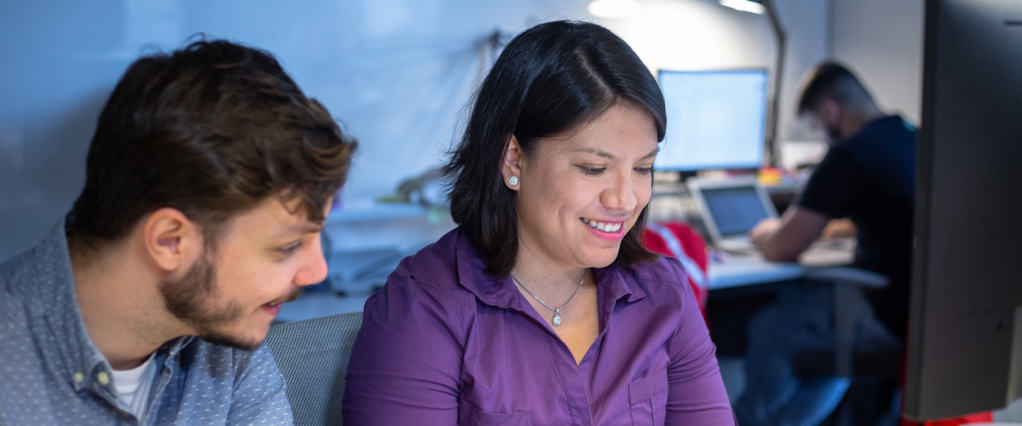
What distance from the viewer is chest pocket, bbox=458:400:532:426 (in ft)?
3.20

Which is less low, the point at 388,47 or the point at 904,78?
the point at 388,47

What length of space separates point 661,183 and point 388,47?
113 centimetres

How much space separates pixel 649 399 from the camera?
1.07 m

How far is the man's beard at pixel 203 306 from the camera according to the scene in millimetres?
720

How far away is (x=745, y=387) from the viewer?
8.66ft

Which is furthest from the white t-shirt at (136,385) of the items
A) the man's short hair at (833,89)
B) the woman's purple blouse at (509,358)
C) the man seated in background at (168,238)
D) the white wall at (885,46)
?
the white wall at (885,46)

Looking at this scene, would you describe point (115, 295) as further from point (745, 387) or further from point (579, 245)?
point (745, 387)

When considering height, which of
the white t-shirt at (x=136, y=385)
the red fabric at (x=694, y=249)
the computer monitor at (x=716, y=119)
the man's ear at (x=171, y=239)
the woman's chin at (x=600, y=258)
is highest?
the man's ear at (x=171, y=239)

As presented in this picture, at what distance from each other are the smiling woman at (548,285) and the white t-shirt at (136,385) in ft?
0.81

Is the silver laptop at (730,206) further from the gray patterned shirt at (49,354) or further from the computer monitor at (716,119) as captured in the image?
the gray patterned shirt at (49,354)

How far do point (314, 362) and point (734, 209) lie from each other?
6.60ft

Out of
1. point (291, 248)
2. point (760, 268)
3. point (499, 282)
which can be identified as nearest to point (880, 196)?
point (760, 268)

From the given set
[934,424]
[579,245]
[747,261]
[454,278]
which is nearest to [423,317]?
[454,278]

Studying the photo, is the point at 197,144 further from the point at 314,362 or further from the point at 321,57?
the point at 321,57
